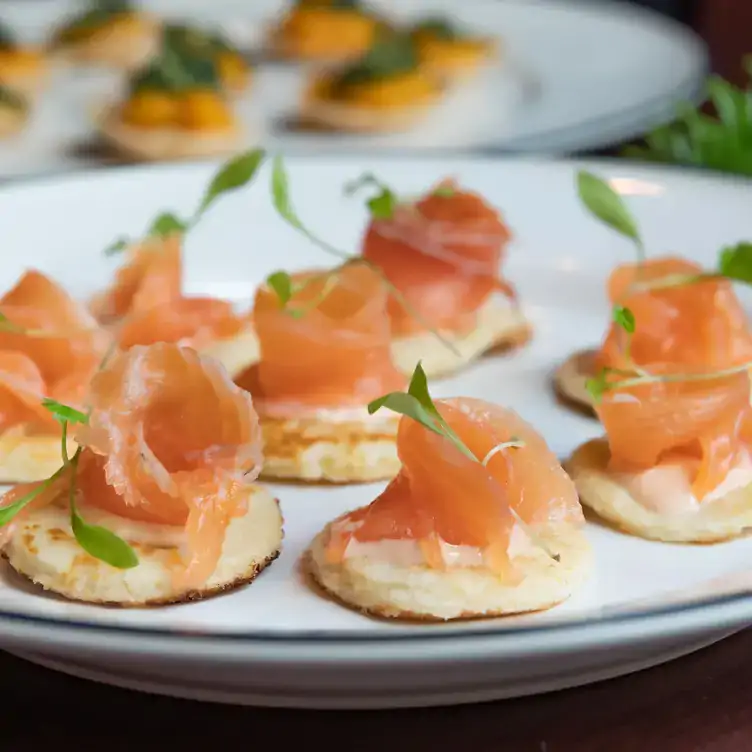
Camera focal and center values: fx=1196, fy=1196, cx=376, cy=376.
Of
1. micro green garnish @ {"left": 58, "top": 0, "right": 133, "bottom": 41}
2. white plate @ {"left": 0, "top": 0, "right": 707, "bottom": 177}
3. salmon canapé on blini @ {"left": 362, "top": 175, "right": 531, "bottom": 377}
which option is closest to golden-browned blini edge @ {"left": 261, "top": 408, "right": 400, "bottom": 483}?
salmon canapé on blini @ {"left": 362, "top": 175, "right": 531, "bottom": 377}

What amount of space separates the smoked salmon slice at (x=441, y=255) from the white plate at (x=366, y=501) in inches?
5.6

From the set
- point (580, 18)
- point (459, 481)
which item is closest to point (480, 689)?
point (459, 481)

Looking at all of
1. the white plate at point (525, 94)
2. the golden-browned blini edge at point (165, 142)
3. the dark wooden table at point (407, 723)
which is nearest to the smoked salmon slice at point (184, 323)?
the dark wooden table at point (407, 723)

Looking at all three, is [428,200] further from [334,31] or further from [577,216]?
[334,31]

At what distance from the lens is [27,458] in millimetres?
1818

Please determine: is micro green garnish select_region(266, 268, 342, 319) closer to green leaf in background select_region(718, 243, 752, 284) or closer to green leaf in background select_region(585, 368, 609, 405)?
green leaf in background select_region(585, 368, 609, 405)

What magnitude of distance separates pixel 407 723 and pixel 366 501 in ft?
1.53

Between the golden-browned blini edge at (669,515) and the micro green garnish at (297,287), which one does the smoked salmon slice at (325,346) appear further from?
the golden-browned blini edge at (669,515)

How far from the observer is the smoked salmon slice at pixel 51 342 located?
6.27ft

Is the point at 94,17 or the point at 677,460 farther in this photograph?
the point at 94,17

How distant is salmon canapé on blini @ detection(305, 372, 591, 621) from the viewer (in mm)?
1392

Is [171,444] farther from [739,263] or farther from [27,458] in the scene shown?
[739,263]

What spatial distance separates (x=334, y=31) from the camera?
16.8ft

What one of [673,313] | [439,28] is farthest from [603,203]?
[439,28]
